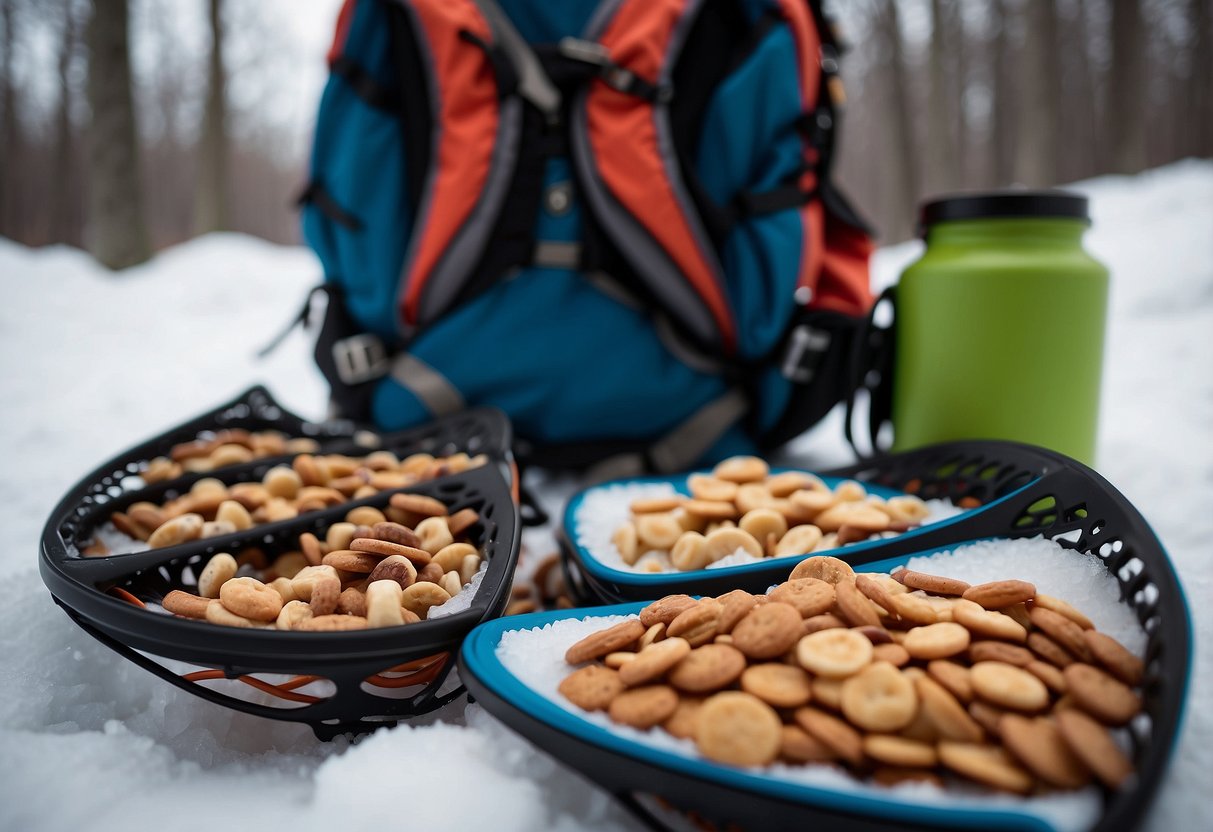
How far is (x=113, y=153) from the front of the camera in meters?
3.33

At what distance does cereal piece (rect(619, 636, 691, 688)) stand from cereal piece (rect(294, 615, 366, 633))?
0.17m

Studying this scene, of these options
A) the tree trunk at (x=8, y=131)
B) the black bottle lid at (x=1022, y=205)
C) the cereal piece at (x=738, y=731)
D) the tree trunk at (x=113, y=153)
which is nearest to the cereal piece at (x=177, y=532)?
the cereal piece at (x=738, y=731)

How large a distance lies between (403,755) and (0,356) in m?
1.88

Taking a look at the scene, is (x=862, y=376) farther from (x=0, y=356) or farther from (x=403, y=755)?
(x=0, y=356)

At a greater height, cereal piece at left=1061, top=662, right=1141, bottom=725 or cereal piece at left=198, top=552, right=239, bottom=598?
cereal piece at left=1061, top=662, right=1141, bottom=725

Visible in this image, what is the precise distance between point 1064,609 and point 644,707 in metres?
0.28

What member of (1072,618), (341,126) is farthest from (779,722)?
(341,126)

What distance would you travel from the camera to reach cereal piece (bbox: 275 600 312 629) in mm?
476

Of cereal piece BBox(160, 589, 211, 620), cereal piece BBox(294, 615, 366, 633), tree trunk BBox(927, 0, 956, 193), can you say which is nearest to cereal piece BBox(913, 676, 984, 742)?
cereal piece BBox(294, 615, 366, 633)

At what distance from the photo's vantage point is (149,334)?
2109 millimetres

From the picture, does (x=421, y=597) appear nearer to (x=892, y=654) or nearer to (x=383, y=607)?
(x=383, y=607)

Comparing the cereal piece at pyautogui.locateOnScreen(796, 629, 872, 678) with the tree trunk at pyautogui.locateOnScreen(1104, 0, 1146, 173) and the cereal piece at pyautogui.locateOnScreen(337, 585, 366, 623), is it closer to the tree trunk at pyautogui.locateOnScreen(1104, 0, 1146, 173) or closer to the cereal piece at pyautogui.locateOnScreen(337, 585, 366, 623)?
the cereal piece at pyautogui.locateOnScreen(337, 585, 366, 623)

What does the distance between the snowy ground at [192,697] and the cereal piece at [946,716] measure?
0.09m

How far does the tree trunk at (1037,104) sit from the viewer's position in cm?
365
